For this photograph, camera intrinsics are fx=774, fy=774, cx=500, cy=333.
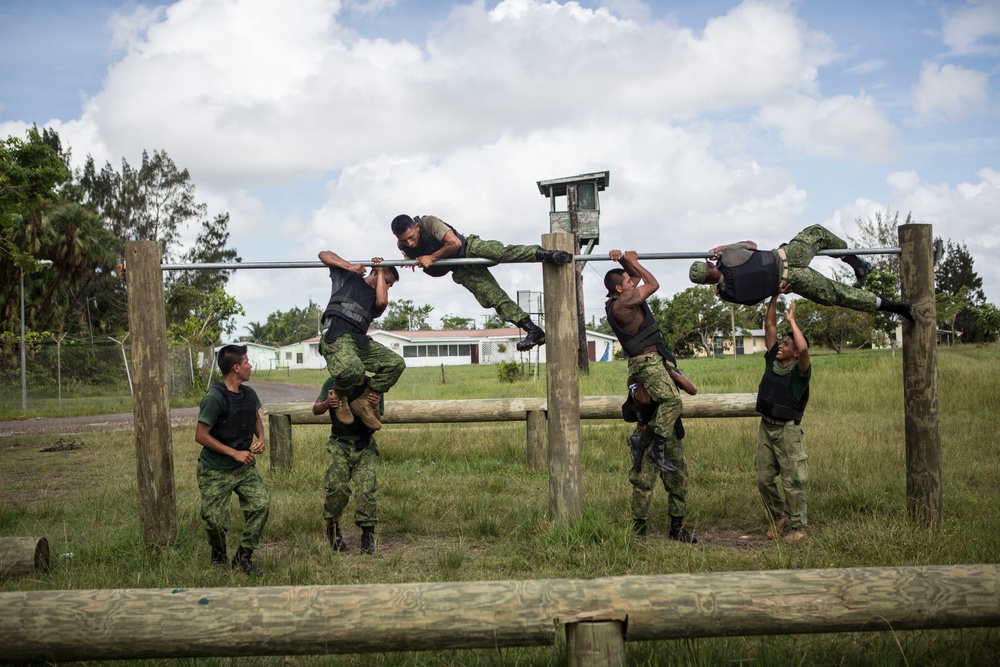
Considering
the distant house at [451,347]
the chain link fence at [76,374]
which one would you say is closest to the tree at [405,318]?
the distant house at [451,347]

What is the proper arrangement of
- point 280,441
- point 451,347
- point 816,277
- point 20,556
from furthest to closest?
1. point 451,347
2. point 280,441
3. point 816,277
4. point 20,556

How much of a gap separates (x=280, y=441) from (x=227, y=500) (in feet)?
12.4

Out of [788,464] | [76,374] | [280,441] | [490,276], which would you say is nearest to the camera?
[788,464]

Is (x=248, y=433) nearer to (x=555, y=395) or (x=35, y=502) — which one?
(x=555, y=395)

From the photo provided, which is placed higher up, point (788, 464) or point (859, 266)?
point (859, 266)

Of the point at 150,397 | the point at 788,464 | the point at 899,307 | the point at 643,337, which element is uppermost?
the point at 899,307

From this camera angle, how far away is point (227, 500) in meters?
5.49

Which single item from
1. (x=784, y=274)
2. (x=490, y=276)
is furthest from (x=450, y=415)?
(x=784, y=274)

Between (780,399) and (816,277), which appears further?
(780,399)

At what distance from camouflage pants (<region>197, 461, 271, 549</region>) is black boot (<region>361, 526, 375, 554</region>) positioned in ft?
3.00

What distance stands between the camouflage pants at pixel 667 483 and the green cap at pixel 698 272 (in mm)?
1266

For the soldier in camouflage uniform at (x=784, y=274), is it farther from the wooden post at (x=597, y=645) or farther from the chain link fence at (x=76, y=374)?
the chain link fence at (x=76, y=374)

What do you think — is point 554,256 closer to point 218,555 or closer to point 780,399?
point 780,399

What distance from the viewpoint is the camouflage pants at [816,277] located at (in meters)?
6.01
